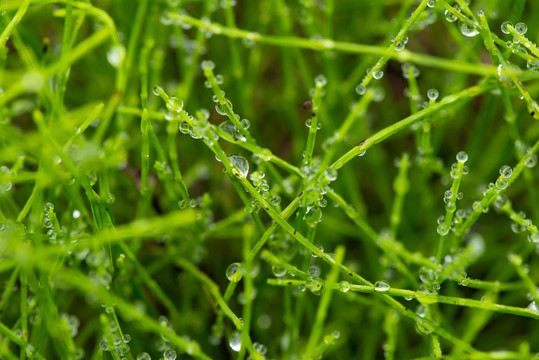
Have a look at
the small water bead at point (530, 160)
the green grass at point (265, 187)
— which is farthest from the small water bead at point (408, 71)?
the small water bead at point (530, 160)

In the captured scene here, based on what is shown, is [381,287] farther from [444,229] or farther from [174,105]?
[174,105]

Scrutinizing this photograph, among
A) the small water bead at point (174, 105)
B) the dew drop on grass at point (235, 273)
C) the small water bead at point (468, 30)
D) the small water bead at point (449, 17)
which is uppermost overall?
the small water bead at point (449, 17)


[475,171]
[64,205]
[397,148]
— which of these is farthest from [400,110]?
[64,205]

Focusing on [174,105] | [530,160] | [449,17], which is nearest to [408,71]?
[449,17]

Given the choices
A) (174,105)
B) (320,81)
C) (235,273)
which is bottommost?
(235,273)

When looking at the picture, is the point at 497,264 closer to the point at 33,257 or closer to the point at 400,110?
the point at 400,110

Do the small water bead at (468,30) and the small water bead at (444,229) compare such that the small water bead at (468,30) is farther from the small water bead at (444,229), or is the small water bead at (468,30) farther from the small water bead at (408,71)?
the small water bead at (444,229)

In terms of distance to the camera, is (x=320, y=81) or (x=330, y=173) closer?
(x=330, y=173)

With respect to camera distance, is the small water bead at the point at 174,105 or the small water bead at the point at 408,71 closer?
the small water bead at the point at 174,105
